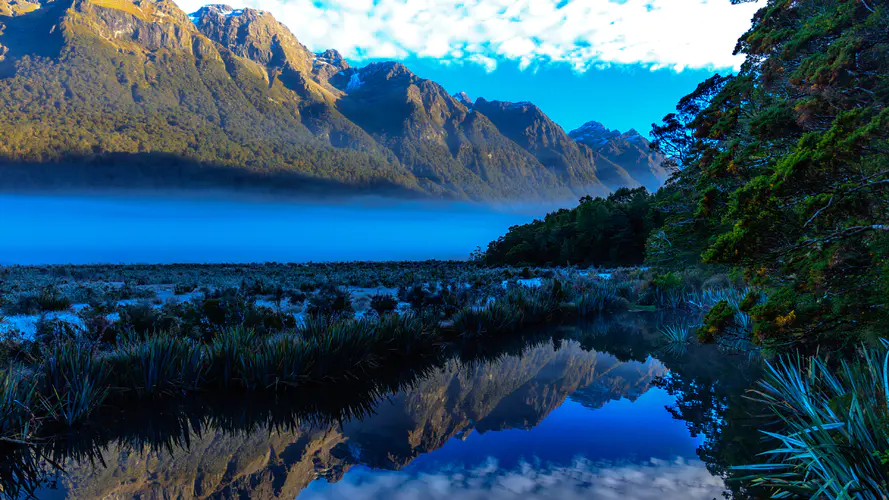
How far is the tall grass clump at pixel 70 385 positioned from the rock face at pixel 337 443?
0.80 meters

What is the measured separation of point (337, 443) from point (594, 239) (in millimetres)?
38229

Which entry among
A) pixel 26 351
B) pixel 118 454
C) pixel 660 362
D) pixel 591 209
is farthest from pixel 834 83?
pixel 591 209

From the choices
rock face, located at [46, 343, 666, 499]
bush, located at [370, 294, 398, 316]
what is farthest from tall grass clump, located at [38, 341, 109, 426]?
bush, located at [370, 294, 398, 316]

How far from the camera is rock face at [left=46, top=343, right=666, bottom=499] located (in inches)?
156

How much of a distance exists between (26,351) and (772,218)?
9.92 metres

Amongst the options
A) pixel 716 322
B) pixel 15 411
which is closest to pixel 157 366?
pixel 15 411

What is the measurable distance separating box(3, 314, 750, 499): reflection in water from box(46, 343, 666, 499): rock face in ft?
0.06

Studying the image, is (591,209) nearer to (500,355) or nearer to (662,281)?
(662,281)

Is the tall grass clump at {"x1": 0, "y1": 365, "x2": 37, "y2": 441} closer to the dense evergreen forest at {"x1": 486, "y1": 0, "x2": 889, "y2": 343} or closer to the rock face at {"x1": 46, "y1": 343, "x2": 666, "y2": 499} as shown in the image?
the rock face at {"x1": 46, "y1": 343, "x2": 666, "y2": 499}

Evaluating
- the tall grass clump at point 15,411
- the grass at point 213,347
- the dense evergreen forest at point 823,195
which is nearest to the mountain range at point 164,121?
the grass at point 213,347

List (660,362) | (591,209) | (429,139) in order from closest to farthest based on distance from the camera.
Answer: (660,362), (591,209), (429,139)

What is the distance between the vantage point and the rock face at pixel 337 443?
396 centimetres

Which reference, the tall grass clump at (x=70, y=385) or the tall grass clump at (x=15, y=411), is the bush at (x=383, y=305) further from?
the tall grass clump at (x=15, y=411)

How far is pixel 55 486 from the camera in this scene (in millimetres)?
3832
